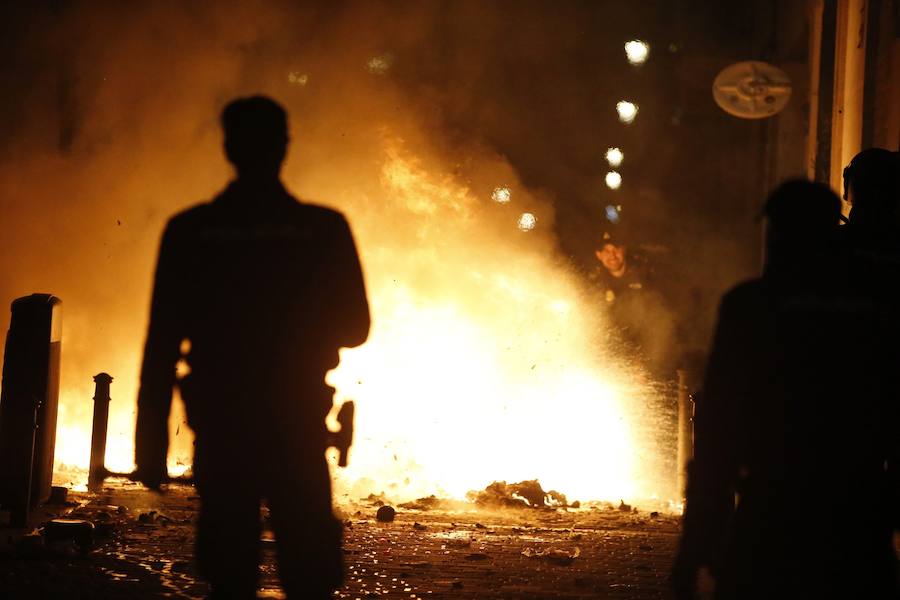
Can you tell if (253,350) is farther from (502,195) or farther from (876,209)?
(502,195)

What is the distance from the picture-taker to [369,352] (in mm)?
10906

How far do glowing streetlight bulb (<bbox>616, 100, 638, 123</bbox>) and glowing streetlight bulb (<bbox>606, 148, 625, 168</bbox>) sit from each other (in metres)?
0.82

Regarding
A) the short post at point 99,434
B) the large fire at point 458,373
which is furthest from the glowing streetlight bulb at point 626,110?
the short post at point 99,434

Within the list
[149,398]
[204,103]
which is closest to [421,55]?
[204,103]

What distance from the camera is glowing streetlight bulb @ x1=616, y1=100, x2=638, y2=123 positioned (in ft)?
78.8

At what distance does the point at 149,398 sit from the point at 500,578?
2.34 m

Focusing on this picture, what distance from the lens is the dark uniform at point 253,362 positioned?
2.73m

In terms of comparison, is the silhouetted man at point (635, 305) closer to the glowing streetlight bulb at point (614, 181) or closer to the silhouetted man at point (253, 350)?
the glowing streetlight bulb at point (614, 181)

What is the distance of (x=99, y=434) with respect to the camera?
255 inches

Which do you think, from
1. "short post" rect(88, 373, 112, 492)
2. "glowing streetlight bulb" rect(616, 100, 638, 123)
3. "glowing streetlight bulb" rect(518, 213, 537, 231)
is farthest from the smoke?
Result: "glowing streetlight bulb" rect(616, 100, 638, 123)

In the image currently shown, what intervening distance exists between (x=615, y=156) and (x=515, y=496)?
18.3m

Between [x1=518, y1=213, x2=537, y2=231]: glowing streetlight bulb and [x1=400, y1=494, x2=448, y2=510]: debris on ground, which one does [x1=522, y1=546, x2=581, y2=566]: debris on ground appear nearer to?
[x1=400, y1=494, x2=448, y2=510]: debris on ground

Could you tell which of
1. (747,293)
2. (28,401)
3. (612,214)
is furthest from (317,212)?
(612,214)

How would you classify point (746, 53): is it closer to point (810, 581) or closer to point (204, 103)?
point (204, 103)
